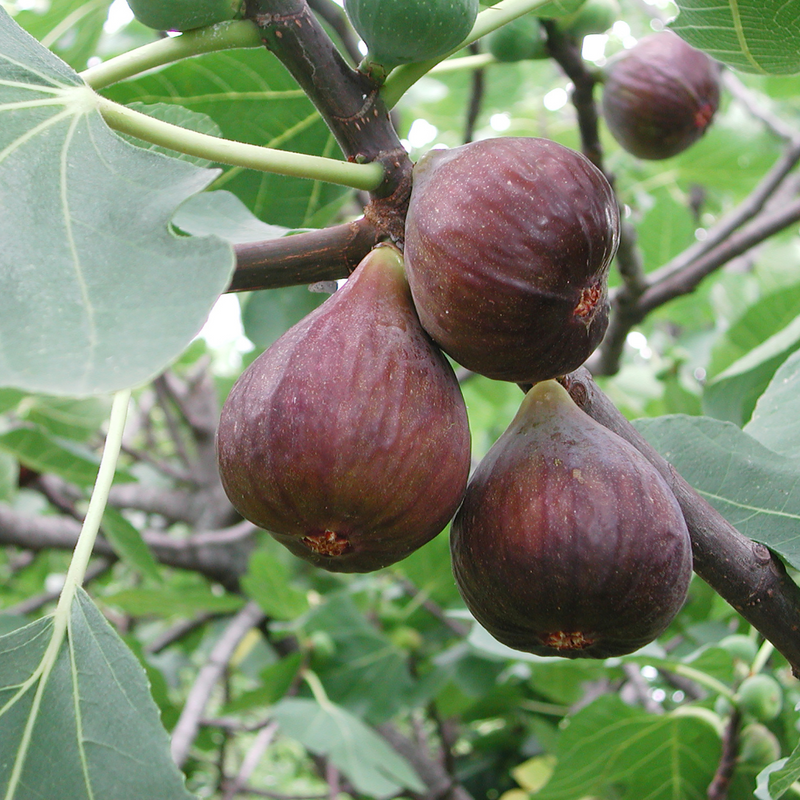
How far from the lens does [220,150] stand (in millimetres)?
693

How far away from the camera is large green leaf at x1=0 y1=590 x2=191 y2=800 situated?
0.79m

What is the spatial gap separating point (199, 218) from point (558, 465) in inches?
21.5

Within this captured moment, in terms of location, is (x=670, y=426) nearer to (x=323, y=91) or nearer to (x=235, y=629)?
(x=323, y=91)

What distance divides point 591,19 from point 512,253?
1144mm

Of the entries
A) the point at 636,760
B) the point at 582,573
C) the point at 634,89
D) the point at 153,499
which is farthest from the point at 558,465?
the point at 153,499

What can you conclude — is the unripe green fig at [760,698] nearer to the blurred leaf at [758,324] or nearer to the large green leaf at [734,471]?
the large green leaf at [734,471]

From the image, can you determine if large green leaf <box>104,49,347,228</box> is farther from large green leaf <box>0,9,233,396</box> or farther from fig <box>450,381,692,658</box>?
fig <box>450,381,692,658</box>

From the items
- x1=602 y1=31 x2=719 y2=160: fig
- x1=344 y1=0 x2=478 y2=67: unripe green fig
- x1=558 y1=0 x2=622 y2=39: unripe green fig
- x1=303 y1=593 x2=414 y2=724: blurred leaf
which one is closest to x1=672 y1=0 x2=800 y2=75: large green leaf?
x1=344 y1=0 x2=478 y2=67: unripe green fig

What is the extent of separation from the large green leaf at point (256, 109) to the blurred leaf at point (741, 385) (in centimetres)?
71

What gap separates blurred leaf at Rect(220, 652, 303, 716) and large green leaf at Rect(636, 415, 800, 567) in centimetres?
153

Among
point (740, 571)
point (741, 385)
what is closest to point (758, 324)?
point (741, 385)

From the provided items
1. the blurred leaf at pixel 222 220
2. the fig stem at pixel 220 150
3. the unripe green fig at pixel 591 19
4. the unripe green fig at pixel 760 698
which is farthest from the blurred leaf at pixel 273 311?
the unripe green fig at pixel 760 698

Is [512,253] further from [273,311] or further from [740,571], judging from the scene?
[273,311]

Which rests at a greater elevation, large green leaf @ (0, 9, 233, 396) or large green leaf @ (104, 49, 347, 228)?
large green leaf @ (0, 9, 233, 396)
